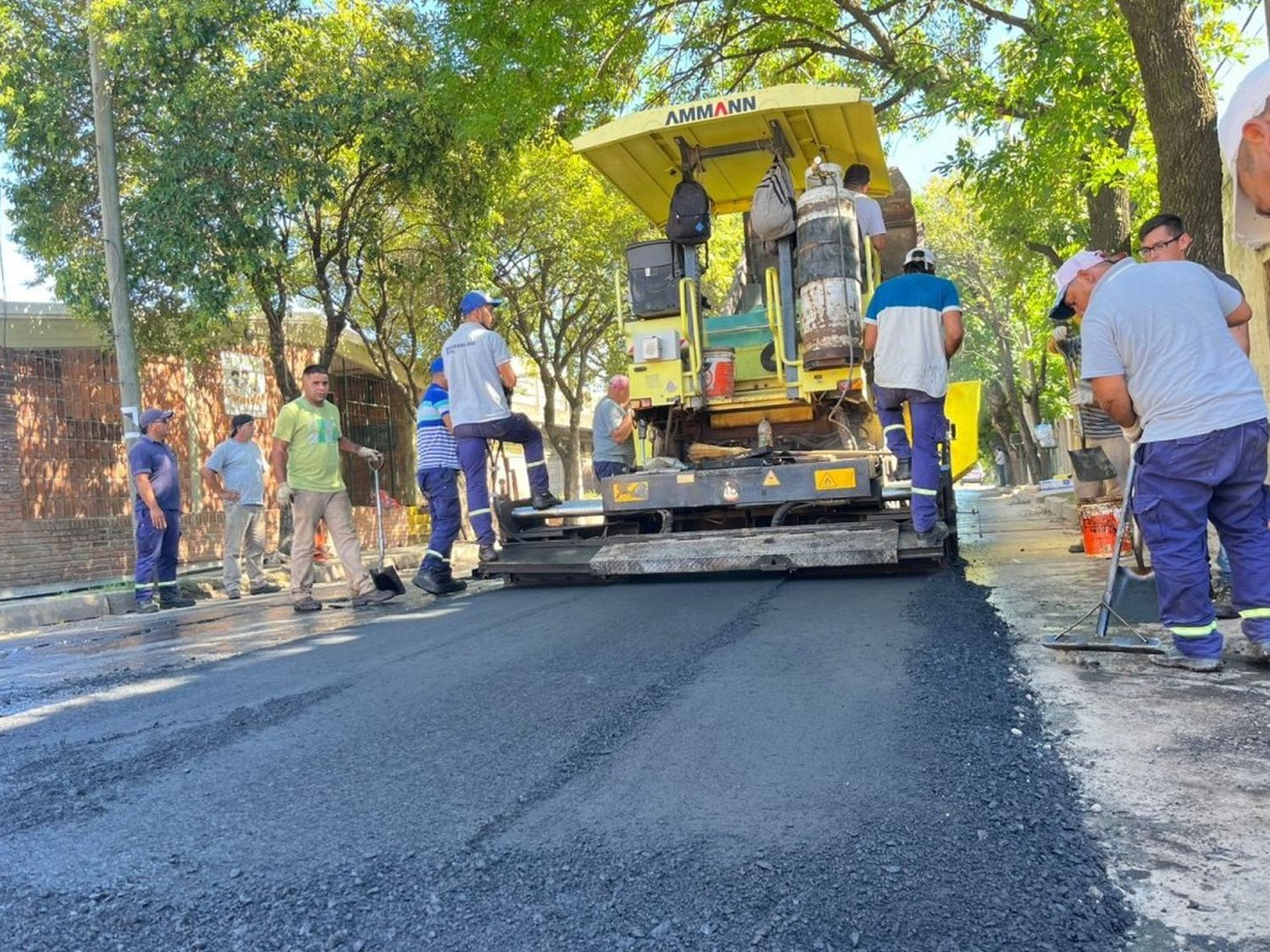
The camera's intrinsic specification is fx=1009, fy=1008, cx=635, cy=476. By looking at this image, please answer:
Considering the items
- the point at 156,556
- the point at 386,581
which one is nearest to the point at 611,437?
the point at 386,581

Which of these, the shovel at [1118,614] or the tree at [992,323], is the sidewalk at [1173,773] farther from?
the tree at [992,323]

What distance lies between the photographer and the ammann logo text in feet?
23.5

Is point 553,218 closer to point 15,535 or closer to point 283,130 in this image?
point 283,130

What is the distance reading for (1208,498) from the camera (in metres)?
3.76

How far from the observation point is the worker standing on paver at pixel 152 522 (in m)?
9.31

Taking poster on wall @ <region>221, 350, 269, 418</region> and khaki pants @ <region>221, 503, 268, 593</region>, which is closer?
khaki pants @ <region>221, 503, 268, 593</region>

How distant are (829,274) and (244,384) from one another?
12.8 m

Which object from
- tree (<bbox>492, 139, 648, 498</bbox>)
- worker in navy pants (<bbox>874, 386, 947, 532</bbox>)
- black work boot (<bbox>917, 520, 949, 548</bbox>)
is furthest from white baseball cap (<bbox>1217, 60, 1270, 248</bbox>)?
tree (<bbox>492, 139, 648, 498</bbox>)

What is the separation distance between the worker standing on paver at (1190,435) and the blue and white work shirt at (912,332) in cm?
236

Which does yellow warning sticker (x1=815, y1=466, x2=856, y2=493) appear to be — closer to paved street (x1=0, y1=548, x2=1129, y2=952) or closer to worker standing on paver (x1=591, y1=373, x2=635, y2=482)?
paved street (x1=0, y1=548, x2=1129, y2=952)

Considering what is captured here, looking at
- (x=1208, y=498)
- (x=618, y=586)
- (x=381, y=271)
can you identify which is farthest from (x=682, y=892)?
(x=381, y=271)

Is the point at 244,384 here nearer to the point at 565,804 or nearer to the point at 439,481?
the point at 439,481

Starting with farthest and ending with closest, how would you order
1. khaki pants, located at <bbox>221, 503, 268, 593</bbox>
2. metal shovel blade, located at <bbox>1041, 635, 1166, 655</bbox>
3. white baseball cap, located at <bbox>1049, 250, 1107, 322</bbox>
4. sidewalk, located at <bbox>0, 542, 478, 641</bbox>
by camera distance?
khaki pants, located at <bbox>221, 503, 268, 593</bbox> < sidewalk, located at <bbox>0, 542, 478, 641</bbox> < white baseball cap, located at <bbox>1049, 250, 1107, 322</bbox> < metal shovel blade, located at <bbox>1041, 635, 1166, 655</bbox>

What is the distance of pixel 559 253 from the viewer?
65.5 feet
